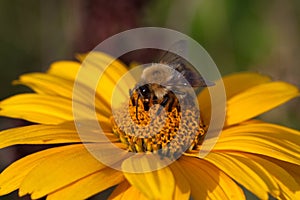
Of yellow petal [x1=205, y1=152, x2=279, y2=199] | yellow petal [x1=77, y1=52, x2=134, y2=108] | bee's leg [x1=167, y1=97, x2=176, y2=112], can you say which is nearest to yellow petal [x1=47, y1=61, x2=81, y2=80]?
yellow petal [x1=77, y1=52, x2=134, y2=108]

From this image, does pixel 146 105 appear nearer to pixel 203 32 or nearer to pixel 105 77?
pixel 105 77

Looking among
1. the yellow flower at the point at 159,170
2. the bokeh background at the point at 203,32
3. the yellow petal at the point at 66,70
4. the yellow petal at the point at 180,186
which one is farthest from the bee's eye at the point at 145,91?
the bokeh background at the point at 203,32

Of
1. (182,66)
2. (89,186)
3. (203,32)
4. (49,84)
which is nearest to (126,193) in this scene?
(89,186)

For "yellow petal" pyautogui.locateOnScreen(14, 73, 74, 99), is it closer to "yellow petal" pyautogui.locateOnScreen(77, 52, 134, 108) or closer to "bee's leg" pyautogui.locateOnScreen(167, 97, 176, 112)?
"yellow petal" pyautogui.locateOnScreen(77, 52, 134, 108)

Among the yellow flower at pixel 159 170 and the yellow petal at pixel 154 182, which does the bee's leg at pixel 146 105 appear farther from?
the yellow petal at pixel 154 182

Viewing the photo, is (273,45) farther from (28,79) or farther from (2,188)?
(2,188)

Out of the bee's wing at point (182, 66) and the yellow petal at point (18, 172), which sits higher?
the bee's wing at point (182, 66)

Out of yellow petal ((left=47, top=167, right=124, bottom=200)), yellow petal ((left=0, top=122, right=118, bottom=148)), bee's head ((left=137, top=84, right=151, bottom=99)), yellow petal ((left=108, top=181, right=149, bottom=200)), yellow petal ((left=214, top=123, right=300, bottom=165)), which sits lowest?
yellow petal ((left=108, top=181, right=149, bottom=200))
